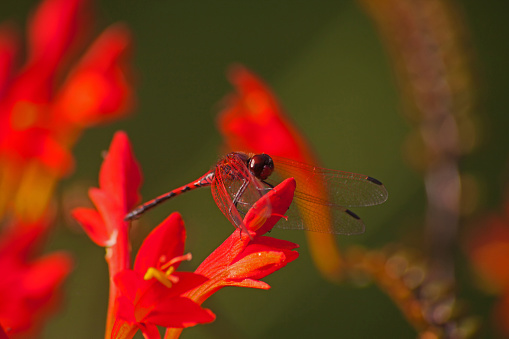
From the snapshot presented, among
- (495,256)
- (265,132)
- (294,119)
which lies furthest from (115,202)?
(294,119)

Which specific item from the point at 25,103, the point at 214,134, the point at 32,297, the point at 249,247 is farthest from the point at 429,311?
the point at 214,134

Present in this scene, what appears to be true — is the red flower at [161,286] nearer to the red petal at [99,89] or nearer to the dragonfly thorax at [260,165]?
the dragonfly thorax at [260,165]

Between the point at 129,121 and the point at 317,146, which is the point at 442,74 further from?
the point at 129,121

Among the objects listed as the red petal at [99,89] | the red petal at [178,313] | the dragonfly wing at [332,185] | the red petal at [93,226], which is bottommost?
the red petal at [178,313]

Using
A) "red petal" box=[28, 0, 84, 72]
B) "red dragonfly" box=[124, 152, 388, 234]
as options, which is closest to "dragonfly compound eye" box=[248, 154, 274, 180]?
"red dragonfly" box=[124, 152, 388, 234]

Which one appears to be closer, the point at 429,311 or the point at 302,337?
the point at 429,311

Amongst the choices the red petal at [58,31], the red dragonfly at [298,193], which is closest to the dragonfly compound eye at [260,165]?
the red dragonfly at [298,193]
